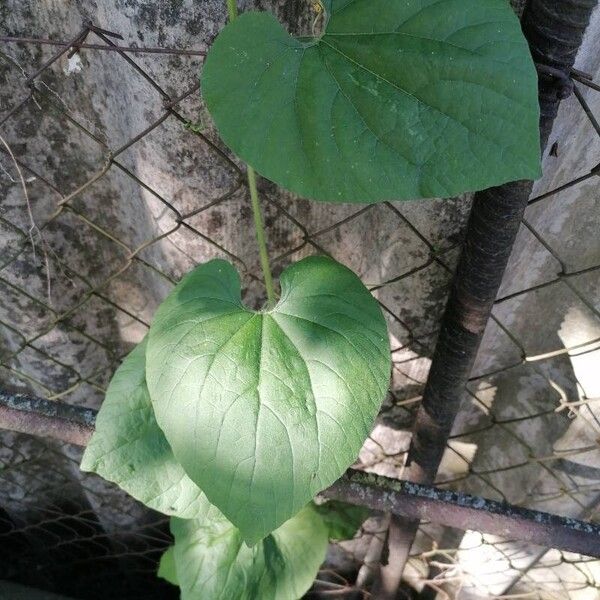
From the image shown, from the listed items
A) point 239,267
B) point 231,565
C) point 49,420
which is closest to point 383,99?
point 239,267

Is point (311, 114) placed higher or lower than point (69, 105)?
lower

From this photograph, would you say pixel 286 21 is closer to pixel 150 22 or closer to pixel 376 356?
pixel 150 22

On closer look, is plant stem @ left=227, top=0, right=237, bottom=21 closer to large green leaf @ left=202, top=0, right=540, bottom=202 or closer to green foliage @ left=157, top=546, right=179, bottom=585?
large green leaf @ left=202, top=0, right=540, bottom=202

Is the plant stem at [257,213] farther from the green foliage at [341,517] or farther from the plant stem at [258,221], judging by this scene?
the green foliage at [341,517]

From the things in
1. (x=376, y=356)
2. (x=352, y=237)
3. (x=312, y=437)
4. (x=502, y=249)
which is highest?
(x=352, y=237)

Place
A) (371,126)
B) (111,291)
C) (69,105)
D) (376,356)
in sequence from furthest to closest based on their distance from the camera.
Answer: (111,291), (69,105), (376,356), (371,126)

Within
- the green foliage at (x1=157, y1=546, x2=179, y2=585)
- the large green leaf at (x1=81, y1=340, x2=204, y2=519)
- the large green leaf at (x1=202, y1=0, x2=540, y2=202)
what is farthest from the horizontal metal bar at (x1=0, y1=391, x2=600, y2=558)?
the green foliage at (x1=157, y1=546, x2=179, y2=585)

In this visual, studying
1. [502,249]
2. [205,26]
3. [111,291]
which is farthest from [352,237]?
[111,291]

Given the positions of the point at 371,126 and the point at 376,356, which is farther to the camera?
the point at 376,356

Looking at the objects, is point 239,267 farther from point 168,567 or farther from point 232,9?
point 168,567
